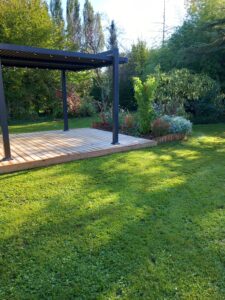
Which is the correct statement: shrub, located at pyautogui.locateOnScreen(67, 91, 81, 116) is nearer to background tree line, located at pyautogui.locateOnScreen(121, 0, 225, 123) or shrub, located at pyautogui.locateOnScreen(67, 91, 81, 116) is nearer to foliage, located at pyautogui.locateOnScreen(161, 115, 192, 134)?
background tree line, located at pyautogui.locateOnScreen(121, 0, 225, 123)

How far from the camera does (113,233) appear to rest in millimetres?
2461

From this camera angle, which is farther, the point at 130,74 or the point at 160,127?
the point at 130,74

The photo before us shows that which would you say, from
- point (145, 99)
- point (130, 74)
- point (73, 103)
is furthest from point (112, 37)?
point (145, 99)

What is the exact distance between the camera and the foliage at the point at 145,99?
6154 millimetres

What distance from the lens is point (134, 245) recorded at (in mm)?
2283

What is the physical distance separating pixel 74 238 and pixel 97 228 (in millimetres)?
266

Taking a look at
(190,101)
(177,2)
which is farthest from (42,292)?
(177,2)

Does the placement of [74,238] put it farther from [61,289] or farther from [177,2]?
[177,2]

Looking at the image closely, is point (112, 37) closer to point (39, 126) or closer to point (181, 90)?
point (181, 90)

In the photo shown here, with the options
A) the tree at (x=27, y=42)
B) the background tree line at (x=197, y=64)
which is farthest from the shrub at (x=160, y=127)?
the tree at (x=27, y=42)

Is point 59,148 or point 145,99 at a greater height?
point 145,99

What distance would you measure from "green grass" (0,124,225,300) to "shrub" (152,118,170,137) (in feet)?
7.74

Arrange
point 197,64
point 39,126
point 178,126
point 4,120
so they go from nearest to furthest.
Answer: point 4,120
point 178,126
point 39,126
point 197,64

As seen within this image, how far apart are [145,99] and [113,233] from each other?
4.45 metres
